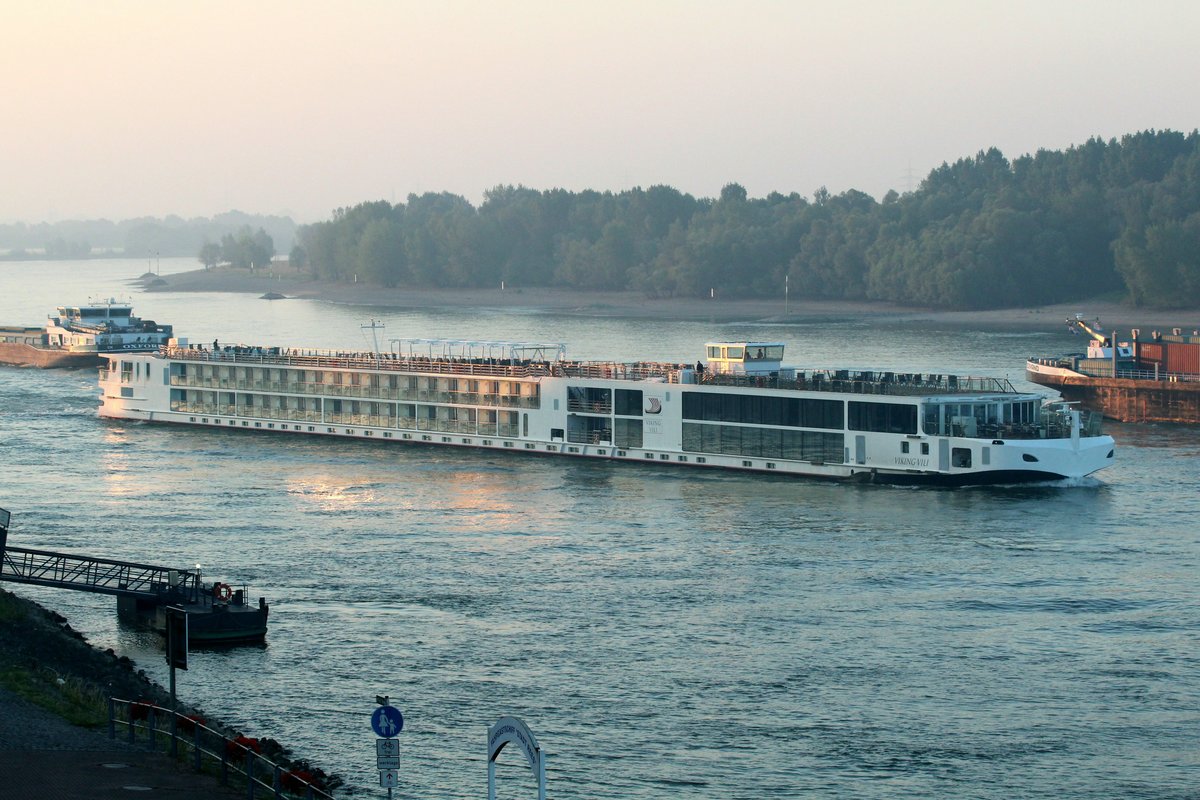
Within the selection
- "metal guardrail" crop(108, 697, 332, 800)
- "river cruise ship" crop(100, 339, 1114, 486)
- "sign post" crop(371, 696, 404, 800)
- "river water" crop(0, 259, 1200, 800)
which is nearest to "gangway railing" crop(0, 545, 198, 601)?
"river water" crop(0, 259, 1200, 800)

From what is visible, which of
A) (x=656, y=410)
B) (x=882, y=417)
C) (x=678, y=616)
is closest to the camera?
(x=678, y=616)

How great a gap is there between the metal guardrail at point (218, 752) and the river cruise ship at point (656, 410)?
4246 cm

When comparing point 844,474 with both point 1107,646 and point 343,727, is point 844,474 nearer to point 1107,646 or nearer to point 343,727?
point 1107,646

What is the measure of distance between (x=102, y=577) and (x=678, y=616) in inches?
656

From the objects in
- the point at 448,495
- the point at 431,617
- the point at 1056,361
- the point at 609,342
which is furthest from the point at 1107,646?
the point at 609,342

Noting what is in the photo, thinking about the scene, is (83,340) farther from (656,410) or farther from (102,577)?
(102,577)

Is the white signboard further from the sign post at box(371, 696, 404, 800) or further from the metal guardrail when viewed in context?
the metal guardrail

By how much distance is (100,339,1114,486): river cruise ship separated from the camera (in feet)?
234

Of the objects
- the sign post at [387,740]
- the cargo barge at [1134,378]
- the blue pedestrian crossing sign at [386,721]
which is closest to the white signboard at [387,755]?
the sign post at [387,740]

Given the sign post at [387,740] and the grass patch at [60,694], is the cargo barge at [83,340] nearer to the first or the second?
the grass patch at [60,694]

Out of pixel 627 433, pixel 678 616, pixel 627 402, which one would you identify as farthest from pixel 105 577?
pixel 627 402

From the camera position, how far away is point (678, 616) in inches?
1937

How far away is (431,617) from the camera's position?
49.2 meters

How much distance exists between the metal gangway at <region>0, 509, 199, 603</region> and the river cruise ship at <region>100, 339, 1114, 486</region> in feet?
107
